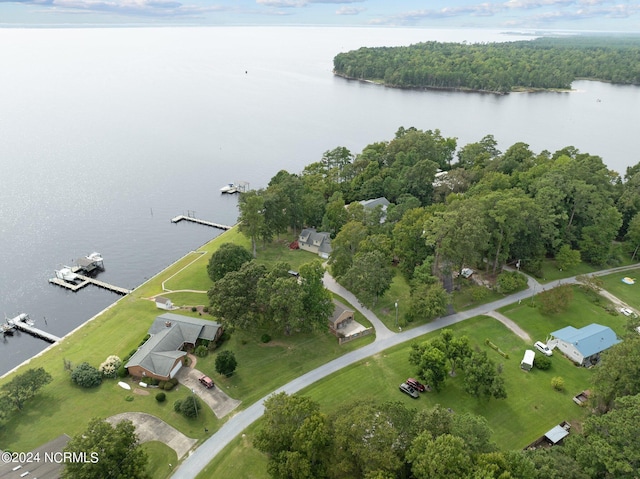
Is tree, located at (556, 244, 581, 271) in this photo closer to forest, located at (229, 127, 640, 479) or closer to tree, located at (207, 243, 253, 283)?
forest, located at (229, 127, 640, 479)

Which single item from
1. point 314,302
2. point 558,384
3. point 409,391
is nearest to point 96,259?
point 314,302

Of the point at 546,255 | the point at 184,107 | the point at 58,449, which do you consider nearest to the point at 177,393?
the point at 58,449

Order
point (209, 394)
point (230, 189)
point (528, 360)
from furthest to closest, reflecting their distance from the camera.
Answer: point (230, 189), point (528, 360), point (209, 394)

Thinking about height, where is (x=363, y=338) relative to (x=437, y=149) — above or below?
below

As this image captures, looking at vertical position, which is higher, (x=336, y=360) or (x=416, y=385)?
(x=416, y=385)

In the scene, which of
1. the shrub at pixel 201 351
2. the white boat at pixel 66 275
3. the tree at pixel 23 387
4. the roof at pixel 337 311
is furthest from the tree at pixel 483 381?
the white boat at pixel 66 275

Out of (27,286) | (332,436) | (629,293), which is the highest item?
(332,436)

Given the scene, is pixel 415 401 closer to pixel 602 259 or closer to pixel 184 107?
pixel 602 259

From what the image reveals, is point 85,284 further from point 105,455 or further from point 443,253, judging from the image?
point 443,253
